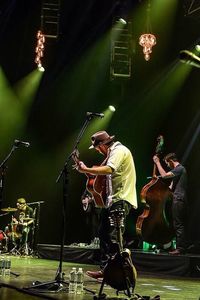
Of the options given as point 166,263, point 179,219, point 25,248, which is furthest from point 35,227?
point 166,263

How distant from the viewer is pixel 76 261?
33.6 ft

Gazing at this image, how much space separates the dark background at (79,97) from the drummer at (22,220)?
0.77 m

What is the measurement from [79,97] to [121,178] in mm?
8478

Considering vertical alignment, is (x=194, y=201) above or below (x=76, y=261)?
above

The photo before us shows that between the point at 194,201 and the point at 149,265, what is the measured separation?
2410 mm

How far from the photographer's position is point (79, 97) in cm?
1370

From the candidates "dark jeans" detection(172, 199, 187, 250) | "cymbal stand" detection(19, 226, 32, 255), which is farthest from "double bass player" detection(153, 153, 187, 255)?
"cymbal stand" detection(19, 226, 32, 255)

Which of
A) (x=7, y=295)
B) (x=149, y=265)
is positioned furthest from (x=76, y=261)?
→ (x=7, y=295)

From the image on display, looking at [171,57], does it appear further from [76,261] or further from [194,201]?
[76,261]

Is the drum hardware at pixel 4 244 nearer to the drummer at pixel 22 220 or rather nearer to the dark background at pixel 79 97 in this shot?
the drummer at pixel 22 220

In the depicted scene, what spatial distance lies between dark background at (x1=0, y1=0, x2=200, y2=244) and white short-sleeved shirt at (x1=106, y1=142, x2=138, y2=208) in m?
5.26

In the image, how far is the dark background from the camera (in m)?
11.3

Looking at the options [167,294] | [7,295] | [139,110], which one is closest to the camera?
[7,295]

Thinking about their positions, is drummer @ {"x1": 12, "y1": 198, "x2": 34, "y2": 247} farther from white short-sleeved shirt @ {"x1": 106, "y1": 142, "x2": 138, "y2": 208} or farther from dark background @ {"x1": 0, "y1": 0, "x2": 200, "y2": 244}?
white short-sleeved shirt @ {"x1": 106, "y1": 142, "x2": 138, "y2": 208}
